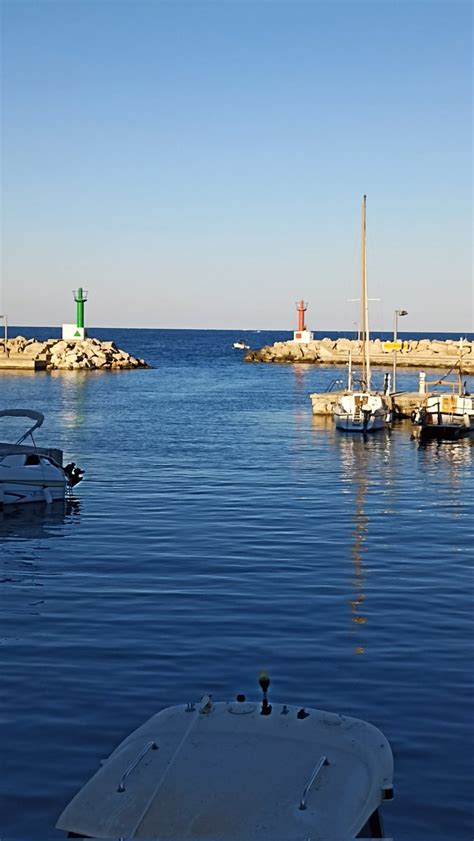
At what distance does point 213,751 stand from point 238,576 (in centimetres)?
1477

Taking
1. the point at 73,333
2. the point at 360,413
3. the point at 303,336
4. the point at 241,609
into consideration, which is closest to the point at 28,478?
the point at 241,609

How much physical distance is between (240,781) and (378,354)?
113 meters

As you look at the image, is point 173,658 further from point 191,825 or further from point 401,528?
point 401,528

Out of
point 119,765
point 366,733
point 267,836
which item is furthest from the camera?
point 366,733

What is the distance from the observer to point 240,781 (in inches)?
294

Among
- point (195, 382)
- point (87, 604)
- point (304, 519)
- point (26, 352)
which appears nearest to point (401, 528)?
point (304, 519)

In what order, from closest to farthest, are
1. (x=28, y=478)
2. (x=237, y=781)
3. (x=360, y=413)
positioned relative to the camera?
(x=237, y=781)
(x=28, y=478)
(x=360, y=413)

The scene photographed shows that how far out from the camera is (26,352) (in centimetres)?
12162

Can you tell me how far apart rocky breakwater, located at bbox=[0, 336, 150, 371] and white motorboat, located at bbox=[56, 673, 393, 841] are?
363 feet

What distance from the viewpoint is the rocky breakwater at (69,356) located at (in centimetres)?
11812

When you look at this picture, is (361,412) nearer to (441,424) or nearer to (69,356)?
(441,424)

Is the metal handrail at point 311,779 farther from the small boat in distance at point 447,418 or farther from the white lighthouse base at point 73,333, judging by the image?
the white lighthouse base at point 73,333

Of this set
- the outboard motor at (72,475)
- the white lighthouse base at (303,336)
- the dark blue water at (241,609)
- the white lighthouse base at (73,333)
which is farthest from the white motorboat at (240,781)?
the white lighthouse base at (303,336)

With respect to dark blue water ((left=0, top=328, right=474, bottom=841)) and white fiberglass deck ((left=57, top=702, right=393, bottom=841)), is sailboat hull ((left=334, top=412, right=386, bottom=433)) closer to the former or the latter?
dark blue water ((left=0, top=328, right=474, bottom=841))
